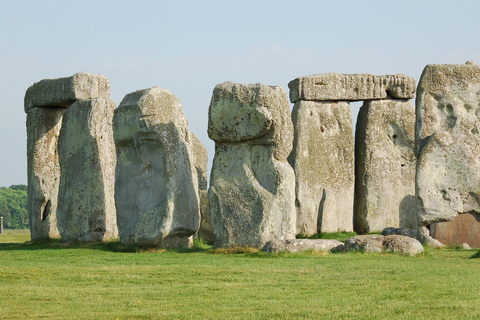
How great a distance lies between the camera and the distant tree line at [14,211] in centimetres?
5505

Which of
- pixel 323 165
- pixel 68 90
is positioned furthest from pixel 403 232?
pixel 68 90

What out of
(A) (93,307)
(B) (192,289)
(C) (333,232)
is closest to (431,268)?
(B) (192,289)

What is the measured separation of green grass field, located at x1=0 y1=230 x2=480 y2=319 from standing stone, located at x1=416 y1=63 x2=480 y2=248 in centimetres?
191

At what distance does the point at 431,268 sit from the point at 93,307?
219 inches

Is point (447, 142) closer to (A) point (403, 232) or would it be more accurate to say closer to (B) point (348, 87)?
(A) point (403, 232)

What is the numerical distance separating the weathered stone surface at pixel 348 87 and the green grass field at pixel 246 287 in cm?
854

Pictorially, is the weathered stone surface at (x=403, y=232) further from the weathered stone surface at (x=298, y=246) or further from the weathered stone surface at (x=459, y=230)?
the weathered stone surface at (x=298, y=246)

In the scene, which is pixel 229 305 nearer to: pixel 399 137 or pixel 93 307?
pixel 93 307

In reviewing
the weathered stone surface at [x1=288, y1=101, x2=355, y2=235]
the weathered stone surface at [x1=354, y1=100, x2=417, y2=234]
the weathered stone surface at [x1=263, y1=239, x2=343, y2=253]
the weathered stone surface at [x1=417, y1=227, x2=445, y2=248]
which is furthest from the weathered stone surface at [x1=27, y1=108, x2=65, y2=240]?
the weathered stone surface at [x1=417, y1=227, x2=445, y2=248]

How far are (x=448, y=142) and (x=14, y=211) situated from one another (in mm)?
42365

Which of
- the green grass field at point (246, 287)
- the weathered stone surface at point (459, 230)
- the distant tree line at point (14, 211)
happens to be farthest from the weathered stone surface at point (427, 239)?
the distant tree line at point (14, 211)

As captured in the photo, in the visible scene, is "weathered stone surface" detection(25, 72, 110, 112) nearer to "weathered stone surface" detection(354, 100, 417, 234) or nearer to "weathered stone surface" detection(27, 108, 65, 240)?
"weathered stone surface" detection(27, 108, 65, 240)

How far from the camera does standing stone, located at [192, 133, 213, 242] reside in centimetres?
2098

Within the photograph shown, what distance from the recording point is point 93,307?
1109 centimetres
